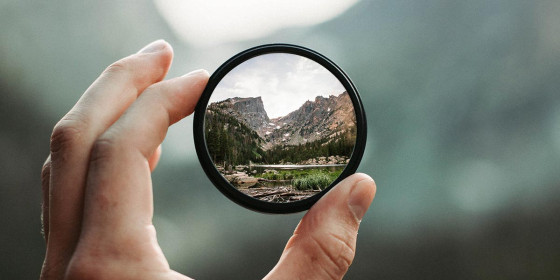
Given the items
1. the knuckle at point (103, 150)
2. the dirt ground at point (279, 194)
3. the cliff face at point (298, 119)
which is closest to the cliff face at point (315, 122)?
the cliff face at point (298, 119)

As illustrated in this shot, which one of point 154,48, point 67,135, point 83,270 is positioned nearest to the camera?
point 83,270

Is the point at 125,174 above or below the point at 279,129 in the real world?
below

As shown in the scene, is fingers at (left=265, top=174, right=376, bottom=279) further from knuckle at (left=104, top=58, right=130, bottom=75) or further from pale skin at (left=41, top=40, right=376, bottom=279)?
knuckle at (left=104, top=58, right=130, bottom=75)

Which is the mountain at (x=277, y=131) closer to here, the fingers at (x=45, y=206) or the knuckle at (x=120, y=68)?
the knuckle at (x=120, y=68)

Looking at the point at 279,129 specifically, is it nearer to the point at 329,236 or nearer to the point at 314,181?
the point at 314,181

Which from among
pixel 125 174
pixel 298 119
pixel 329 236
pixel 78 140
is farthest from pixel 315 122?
pixel 78 140

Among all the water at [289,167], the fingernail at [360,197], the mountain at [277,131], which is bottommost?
the fingernail at [360,197]
